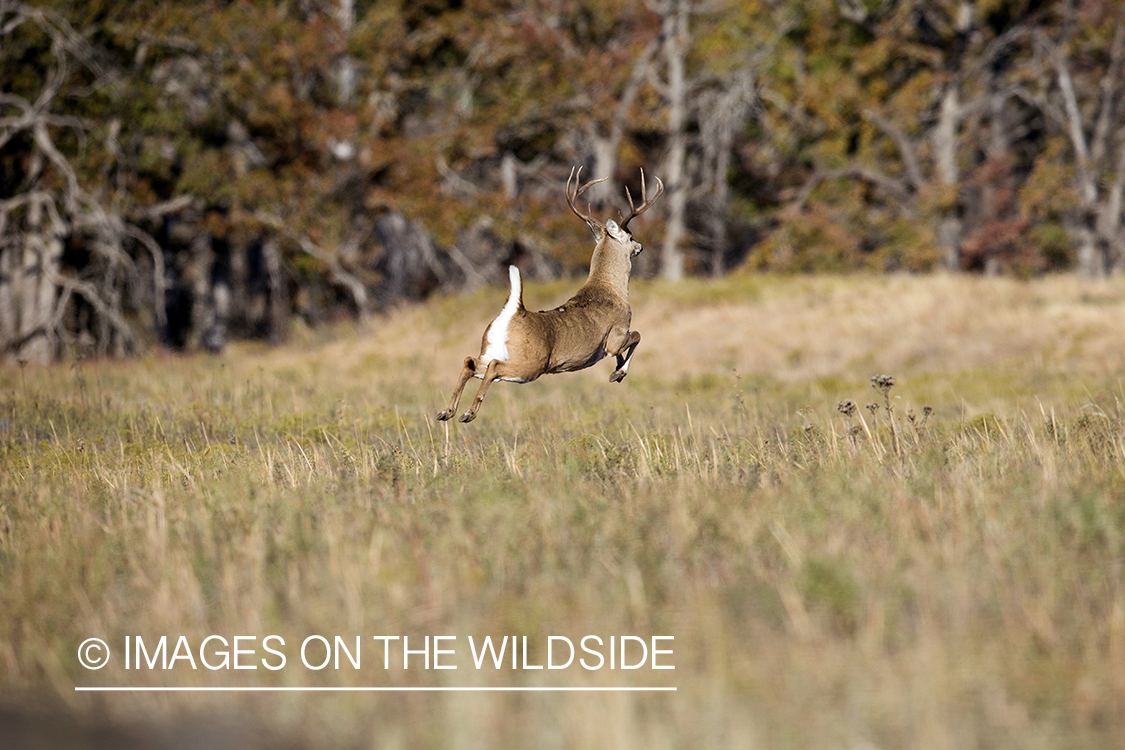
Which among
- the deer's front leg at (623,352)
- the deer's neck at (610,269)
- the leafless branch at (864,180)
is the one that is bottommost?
Answer: the deer's front leg at (623,352)

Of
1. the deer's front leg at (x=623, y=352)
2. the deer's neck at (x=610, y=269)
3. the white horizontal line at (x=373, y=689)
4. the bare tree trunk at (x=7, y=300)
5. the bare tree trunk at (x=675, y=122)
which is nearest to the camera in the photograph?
the white horizontal line at (x=373, y=689)

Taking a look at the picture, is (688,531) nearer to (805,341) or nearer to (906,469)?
(906,469)

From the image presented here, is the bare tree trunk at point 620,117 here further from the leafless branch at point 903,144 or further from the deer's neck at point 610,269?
the deer's neck at point 610,269

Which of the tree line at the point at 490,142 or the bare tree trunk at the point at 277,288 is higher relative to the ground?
the tree line at the point at 490,142

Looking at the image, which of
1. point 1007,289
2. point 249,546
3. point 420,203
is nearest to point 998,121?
point 1007,289

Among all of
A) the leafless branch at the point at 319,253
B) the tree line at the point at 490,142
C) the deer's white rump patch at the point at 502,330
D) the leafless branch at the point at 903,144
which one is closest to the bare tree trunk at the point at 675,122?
the tree line at the point at 490,142

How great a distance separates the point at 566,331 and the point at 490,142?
19.2 m

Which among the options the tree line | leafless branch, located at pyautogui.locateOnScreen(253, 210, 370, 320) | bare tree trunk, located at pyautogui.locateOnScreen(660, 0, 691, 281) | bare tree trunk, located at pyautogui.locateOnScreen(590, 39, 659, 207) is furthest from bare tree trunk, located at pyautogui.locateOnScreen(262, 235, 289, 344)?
bare tree trunk, located at pyautogui.locateOnScreen(660, 0, 691, 281)

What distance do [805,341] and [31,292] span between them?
50.6 ft

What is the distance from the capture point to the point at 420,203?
984 inches

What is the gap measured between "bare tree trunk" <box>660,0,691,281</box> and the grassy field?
17643 millimetres

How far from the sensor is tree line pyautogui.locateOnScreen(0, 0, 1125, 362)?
22484mm

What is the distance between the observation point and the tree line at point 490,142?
2248 centimetres

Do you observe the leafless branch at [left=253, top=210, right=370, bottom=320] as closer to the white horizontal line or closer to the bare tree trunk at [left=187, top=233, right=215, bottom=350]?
the bare tree trunk at [left=187, top=233, right=215, bottom=350]
